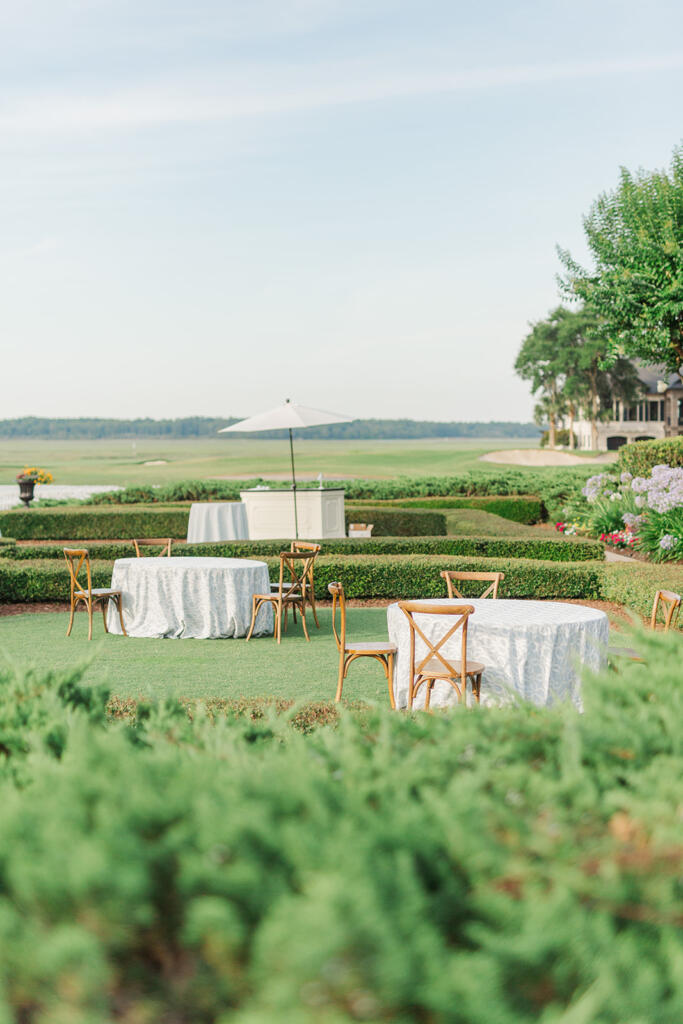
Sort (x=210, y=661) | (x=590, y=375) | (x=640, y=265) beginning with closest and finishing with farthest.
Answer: (x=210, y=661)
(x=640, y=265)
(x=590, y=375)

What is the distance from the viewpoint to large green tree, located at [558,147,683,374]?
20.7m

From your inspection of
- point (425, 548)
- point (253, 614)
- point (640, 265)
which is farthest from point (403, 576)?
point (640, 265)

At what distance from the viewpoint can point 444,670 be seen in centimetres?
600

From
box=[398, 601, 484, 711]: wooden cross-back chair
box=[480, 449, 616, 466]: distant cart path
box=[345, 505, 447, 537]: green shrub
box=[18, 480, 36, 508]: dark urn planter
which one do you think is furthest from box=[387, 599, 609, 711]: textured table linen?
box=[480, 449, 616, 466]: distant cart path

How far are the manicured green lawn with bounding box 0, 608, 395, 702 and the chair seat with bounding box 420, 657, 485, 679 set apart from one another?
64 cm

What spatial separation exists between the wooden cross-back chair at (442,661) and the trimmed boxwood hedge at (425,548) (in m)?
7.28

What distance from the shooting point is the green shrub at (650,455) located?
15633 mm

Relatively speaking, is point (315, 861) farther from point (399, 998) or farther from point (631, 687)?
point (631, 687)

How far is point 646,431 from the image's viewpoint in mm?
61812

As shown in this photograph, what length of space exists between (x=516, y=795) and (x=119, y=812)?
0.83m

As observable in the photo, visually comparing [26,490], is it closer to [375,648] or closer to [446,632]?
[375,648]

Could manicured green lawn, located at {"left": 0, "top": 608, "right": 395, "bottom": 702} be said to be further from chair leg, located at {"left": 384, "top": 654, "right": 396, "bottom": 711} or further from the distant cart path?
the distant cart path

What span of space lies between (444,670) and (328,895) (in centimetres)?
485

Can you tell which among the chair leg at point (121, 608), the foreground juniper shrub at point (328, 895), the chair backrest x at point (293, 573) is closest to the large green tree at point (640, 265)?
the chair backrest x at point (293, 573)
